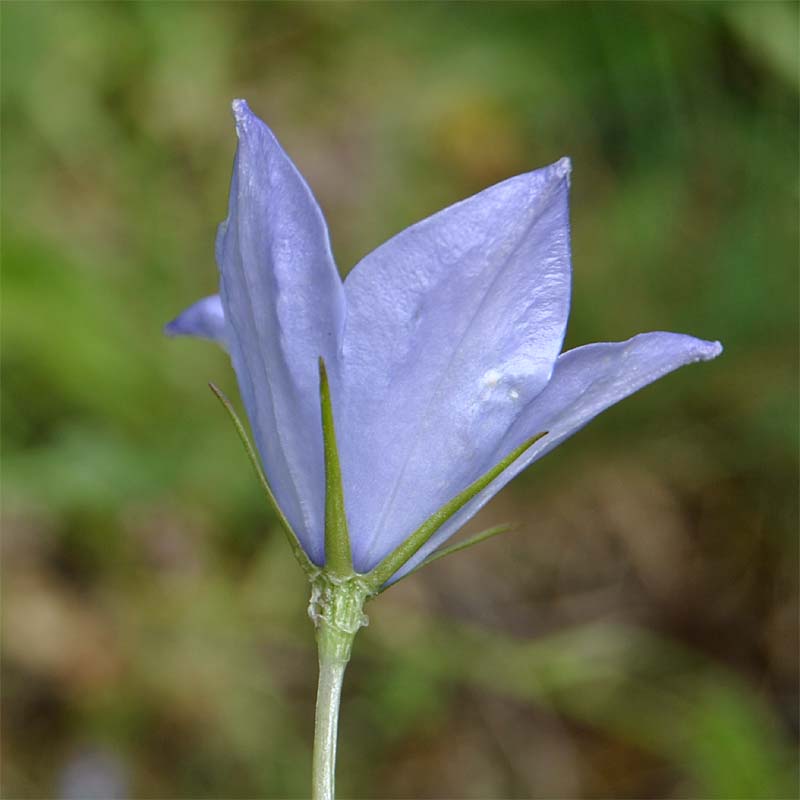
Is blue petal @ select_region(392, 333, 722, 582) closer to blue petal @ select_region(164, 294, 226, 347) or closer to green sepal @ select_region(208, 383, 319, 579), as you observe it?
green sepal @ select_region(208, 383, 319, 579)

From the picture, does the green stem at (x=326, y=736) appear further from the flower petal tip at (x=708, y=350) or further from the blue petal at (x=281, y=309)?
the flower petal tip at (x=708, y=350)

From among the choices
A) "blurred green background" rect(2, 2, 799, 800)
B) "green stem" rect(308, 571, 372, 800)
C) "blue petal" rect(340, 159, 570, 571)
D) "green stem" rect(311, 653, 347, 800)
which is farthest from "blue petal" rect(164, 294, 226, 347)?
"blurred green background" rect(2, 2, 799, 800)

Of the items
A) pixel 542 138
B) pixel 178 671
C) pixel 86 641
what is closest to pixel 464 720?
pixel 178 671

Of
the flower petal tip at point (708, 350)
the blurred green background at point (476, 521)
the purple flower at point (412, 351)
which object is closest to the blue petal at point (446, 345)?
the purple flower at point (412, 351)

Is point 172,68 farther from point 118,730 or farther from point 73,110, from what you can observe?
point 118,730

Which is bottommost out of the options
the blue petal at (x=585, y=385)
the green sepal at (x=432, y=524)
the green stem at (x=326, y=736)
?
the green stem at (x=326, y=736)
